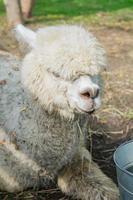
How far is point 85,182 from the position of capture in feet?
13.0

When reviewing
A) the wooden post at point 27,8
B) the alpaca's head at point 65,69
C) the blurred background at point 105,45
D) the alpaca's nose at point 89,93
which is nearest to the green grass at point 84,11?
the blurred background at point 105,45

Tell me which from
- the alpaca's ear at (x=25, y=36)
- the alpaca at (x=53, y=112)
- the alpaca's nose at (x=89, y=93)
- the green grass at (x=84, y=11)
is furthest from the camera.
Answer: the green grass at (x=84, y=11)

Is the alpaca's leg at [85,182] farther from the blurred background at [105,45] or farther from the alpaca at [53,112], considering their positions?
the blurred background at [105,45]

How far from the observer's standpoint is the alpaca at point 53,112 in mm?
3465

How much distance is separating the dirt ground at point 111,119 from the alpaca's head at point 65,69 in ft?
2.72

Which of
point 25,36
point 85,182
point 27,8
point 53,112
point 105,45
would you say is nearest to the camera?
point 53,112

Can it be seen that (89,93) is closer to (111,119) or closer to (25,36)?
(25,36)

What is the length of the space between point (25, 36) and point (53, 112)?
57 centimetres

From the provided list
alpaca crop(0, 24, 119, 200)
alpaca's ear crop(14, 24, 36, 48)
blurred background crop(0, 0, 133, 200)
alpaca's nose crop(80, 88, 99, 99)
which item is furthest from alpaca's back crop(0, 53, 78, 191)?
alpaca's nose crop(80, 88, 99, 99)

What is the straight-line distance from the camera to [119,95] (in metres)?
5.91

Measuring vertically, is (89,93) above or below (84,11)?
above

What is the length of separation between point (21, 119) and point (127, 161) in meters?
0.81

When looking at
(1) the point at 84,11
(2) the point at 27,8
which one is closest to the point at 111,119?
(2) the point at 27,8

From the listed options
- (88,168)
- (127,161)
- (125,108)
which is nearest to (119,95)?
(125,108)
